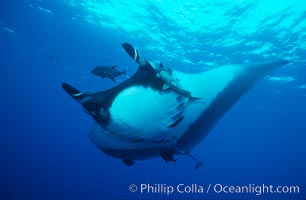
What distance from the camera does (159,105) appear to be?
2480 mm

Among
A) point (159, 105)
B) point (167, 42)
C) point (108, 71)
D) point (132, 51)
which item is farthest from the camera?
point (167, 42)

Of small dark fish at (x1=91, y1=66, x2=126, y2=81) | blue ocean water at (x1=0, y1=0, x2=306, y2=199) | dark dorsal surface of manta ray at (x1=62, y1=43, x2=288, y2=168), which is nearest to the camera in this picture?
dark dorsal surface of manta ray at (x1=62, y1=43, x2=288, y2=168)

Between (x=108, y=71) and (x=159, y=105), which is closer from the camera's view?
(x=159, y=105)

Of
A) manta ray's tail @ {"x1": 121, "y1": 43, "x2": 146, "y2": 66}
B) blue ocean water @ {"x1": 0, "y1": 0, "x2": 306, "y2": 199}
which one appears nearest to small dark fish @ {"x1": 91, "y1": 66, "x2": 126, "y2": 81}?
manta ray's tail @ {"x1": 121, "y1": 43, "x2": 146, "y2": 66}

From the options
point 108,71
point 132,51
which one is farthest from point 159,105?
point 108,71

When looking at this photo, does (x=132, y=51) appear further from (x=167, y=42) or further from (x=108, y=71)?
(x=167, y=42)

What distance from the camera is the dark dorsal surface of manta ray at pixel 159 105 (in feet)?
7.39

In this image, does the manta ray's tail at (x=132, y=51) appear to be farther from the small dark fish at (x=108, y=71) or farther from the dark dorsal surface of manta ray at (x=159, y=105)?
the small dark fish at (x=108, y=71)

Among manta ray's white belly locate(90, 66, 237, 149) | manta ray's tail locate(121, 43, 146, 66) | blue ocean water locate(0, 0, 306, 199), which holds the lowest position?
blue ocean water locate(0, 0, 306, 199)

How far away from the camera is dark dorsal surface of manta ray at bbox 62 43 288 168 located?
7.39ft

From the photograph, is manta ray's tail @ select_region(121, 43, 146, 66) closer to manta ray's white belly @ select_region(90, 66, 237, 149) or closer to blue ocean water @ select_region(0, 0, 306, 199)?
manta ray's white belly @ select_region(90, 66, 237, 149)

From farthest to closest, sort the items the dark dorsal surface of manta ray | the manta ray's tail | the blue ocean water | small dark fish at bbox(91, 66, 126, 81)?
the blue ocean water < small dark fish at bbox(91, 66, 126, 81) < the dark dorsal surface of manta ray < the manta ray's tail

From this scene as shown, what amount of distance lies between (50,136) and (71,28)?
8644 cm

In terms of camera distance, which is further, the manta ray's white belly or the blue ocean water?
the blue ocean water
